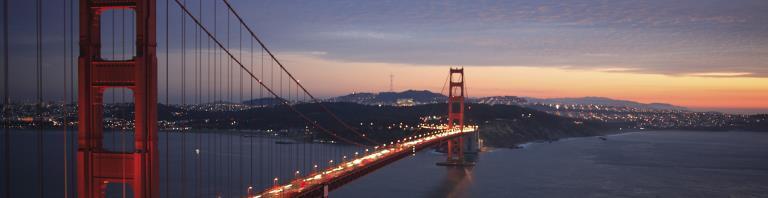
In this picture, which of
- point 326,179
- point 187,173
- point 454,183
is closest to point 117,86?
point 326,179

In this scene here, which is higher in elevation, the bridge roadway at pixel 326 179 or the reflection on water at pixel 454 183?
the bridge roadway at pixel 326 179

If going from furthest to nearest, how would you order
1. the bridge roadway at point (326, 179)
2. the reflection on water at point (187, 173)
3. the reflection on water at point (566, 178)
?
the reflection on water at point (566, 178) < the reflection on water at point (187, 173) < the bridge roadway at point (326, 179)

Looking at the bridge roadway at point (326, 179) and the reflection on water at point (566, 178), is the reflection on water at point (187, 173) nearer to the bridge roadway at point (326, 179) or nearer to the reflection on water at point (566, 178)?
the bridge roadway at point (326, 179)

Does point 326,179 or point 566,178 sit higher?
point 326,179

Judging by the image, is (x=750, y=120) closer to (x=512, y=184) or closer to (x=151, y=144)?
(x=512, y=184)

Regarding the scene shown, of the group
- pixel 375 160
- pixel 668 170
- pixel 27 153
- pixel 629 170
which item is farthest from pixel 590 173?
pixel 27 153

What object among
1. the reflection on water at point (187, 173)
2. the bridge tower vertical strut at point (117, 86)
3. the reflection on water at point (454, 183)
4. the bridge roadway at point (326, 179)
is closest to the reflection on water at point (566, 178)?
the reflection on water at point (454, 183)

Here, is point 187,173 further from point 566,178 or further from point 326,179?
point 566,178

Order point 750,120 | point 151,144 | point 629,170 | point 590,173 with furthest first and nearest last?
point 750,120
point 629,170
point 590,173
point 151,144

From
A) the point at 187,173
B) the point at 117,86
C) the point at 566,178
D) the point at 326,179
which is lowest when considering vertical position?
the point at 566,178
